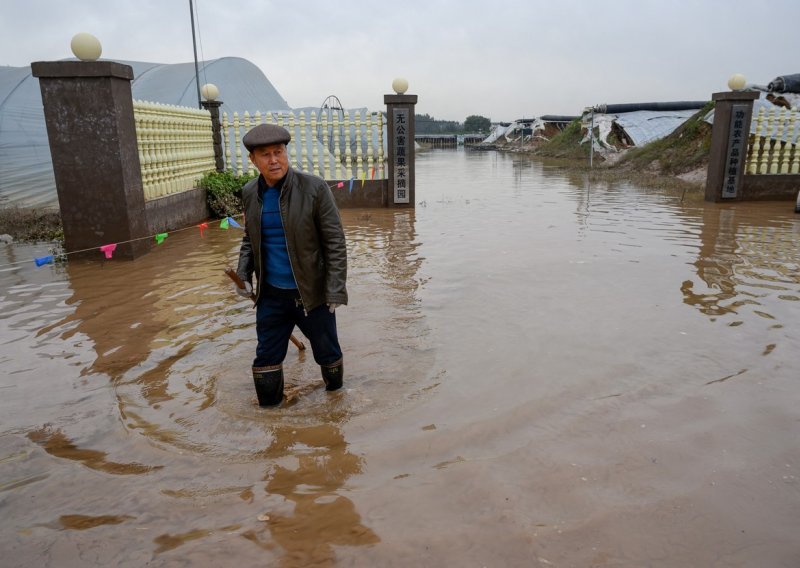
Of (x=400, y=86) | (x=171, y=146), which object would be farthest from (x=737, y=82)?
(x=171, y=146)

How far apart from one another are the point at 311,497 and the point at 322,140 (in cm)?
1108

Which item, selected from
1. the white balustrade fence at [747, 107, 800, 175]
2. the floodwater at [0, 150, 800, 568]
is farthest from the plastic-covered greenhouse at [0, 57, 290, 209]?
the white balustrade fence at [747, 107, 800, 175]

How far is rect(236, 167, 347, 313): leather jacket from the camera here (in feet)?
11.4

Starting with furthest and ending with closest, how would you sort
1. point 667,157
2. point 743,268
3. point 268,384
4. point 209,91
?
point 667,157
point 209,91
point 743,268
point 268,384

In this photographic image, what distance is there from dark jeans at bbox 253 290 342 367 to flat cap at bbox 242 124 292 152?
938mm

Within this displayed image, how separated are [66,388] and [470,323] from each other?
322cm

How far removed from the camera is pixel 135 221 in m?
8.08

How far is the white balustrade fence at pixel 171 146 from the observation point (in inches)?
348

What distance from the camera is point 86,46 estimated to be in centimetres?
743

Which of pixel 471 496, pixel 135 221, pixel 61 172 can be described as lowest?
pixel 471 496

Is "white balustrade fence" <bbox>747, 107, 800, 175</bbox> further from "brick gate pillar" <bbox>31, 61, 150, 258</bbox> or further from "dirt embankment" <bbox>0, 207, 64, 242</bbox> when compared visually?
"dirt embankment" <bbox>0, 207, 64, 242</bbox>

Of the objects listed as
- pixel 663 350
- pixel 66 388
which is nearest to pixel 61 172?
pixel 66 388

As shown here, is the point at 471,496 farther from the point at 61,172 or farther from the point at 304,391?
the point at 61,172

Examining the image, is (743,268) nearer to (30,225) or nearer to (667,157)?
(30,225)
